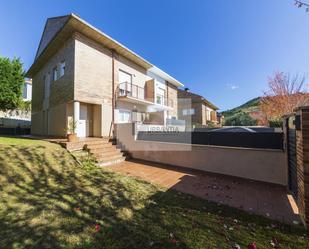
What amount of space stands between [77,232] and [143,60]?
534 inches

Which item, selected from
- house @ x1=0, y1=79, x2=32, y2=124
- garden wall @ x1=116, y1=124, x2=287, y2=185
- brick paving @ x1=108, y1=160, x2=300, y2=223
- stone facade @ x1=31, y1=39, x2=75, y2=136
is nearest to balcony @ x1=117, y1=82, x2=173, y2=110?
stone facade @ x1=31, y1=39, x2=75, y2=136

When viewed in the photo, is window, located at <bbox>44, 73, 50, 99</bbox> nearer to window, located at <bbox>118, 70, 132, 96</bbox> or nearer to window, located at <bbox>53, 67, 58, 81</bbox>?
window, located at <bbox>53, 67, 58, 81</bbox>

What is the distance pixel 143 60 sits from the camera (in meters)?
13.8

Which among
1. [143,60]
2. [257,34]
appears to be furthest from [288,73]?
[143,60]

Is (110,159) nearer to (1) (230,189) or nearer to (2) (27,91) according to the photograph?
(1) (230,189)

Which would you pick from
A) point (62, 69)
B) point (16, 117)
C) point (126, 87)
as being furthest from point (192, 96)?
point (16, 117)

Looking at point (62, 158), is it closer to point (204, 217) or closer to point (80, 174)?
point (80, 174)

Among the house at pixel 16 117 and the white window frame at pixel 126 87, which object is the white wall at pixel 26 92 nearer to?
the house at pixel 16 117

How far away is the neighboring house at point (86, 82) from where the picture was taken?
9.77 metres

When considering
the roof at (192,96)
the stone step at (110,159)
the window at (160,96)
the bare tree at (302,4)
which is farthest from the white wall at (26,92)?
the bare tree at (302,4)

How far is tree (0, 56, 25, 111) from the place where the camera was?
14141mm

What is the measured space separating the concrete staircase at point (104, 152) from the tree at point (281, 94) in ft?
47.5


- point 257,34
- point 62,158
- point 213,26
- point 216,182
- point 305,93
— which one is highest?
point 213,26

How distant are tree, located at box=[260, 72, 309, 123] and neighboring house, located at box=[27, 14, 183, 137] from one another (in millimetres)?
11947
